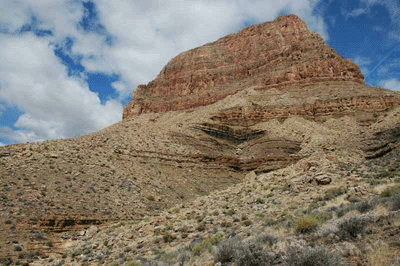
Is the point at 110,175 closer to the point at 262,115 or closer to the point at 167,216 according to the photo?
the point at 167,216

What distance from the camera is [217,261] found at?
7.07 meters

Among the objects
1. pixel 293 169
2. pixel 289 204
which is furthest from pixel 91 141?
pixel 289 204

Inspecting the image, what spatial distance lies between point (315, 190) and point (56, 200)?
564 inches

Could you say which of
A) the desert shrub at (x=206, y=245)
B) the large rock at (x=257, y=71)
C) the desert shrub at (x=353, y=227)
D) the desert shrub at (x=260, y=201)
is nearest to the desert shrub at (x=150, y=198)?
the desert shrub at (x=260, y=201)

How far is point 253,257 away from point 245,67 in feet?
208

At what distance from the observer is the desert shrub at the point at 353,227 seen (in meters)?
6.21

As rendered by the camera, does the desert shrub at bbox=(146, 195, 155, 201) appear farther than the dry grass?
Yes

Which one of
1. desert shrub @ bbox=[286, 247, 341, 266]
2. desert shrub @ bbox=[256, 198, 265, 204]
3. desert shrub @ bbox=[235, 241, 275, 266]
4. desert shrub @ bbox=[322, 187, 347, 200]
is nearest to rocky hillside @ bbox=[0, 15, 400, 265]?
desert shrub @ bbox=[256, 198, 265, 204]

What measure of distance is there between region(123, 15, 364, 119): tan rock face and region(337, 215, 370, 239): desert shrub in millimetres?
A: 46518

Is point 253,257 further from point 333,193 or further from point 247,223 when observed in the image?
point 333,193

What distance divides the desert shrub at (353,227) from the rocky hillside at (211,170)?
1.55 feet

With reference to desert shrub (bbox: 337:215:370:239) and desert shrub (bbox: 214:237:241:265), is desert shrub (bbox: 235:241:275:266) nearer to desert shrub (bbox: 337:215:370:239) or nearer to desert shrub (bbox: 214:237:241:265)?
desert shrub (bbox: 214:237:241:265)

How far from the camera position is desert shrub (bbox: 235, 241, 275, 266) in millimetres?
5995

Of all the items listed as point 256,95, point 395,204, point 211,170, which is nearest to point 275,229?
point 395,204
